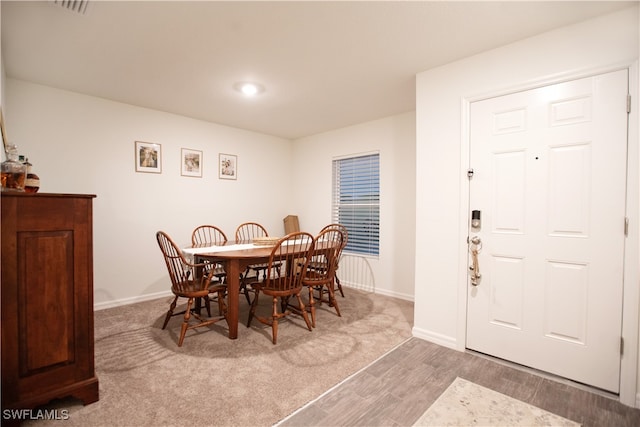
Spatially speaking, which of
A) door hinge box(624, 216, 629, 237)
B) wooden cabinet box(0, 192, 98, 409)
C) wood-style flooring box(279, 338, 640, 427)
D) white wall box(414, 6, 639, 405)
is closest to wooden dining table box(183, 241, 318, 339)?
wooden cabinet box(0, 192, 98, 409)

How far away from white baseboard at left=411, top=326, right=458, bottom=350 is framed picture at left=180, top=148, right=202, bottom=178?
3404 millimetres

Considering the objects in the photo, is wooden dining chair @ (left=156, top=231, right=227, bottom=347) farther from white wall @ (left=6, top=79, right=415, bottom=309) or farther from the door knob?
the door knob

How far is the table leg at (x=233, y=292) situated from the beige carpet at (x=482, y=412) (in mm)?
1603

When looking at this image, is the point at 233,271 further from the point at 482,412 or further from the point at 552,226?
the point at 552,226

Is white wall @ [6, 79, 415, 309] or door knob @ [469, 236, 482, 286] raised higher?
white wall @ [6, 79, 415, 309]

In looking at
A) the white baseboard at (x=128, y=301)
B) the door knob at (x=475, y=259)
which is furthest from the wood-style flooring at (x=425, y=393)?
the white baseboard at (x=128, y=301)

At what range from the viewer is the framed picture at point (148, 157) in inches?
143

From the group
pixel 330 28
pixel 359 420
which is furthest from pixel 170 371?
pixel 330 28

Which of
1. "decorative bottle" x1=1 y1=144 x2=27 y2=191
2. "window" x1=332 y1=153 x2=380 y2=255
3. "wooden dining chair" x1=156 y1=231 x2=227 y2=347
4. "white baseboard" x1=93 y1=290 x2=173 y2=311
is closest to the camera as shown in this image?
"decorative bottle" x1=1 y1=144 x2=27 y2=191

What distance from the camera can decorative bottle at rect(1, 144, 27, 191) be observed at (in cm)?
157

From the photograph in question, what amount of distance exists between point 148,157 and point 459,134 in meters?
3.55

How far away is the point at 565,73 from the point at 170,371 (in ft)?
11.0

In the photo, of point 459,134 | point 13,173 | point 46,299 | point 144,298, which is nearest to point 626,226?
point 459,134

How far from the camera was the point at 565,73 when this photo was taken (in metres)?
1.96
